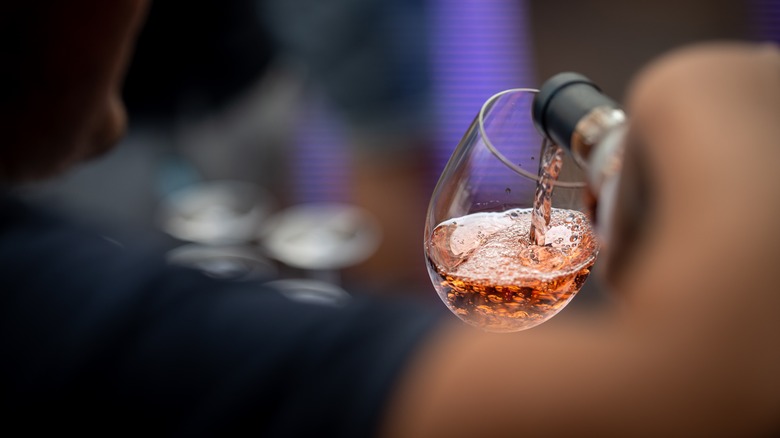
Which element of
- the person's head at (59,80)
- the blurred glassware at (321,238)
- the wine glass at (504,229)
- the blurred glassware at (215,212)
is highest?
the person's head at (59,80)

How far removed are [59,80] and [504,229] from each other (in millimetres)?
316

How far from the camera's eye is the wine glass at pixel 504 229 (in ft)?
1.26

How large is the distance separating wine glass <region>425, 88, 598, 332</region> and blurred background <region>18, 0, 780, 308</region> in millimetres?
1134

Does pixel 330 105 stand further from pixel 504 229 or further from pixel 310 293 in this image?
pixel 504 229

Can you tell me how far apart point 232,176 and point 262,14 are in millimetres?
485

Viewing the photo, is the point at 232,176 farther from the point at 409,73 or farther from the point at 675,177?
the point at 675,177

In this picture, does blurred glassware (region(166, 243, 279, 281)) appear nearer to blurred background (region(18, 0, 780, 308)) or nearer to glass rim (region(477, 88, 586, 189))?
blurred background (region(18, 0, 780, 308))

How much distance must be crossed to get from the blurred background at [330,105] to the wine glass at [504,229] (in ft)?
3.72

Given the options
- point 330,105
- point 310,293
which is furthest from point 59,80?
point 330,105

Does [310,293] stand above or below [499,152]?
below

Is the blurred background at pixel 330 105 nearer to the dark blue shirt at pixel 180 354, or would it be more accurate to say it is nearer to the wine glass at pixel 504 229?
the dark blue shirt at pixel 180 354

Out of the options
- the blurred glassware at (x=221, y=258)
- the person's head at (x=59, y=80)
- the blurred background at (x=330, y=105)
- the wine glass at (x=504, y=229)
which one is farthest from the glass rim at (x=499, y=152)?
the blurred background at (x=330, y=105)

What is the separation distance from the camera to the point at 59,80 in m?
0.52

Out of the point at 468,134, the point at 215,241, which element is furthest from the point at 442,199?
the point at 215,241
